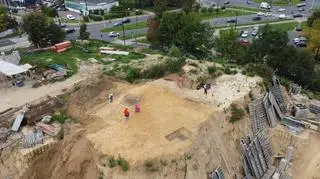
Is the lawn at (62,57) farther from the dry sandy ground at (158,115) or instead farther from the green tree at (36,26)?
the dry sandy ground at (158,115)

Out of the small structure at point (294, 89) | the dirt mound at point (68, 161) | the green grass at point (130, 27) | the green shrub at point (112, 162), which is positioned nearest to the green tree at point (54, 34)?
the green grass at point (130, 27)

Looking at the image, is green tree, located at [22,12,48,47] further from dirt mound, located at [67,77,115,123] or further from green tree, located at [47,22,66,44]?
dirt mound, located at [67,77,115,123]

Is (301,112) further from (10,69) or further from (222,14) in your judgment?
(222,14)

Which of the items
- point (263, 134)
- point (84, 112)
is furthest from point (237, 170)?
point (84, 112)

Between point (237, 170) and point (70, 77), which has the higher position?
point (70, 77)

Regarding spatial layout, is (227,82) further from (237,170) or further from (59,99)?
(59,99)

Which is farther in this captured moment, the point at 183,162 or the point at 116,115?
the point at 116,115

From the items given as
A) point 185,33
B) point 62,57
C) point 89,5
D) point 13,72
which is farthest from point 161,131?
point 89,5
